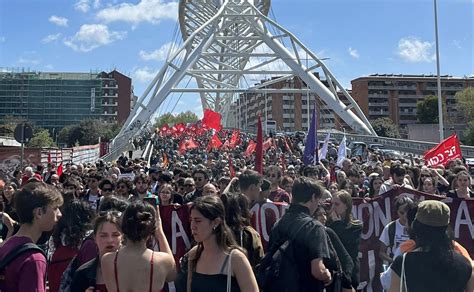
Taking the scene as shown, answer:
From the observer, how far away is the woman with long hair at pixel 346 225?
4.37m

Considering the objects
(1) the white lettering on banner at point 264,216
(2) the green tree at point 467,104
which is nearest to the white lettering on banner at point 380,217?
(1) the white lettering on banner at point 264,216

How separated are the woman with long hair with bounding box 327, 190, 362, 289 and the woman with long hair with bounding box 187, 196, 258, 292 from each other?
1.69 meters

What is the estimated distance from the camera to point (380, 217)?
19.2ft

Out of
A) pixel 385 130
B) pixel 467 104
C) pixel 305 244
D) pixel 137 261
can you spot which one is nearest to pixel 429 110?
pixel 385 130

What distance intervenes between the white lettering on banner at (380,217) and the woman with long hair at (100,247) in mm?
3501

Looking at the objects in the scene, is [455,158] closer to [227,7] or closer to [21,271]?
[21,271]

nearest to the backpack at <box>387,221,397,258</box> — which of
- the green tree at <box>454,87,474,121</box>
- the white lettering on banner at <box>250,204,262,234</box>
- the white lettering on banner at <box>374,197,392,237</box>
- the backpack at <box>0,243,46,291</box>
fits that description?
the white lettering on banner at <box>374,197,392,237</box>

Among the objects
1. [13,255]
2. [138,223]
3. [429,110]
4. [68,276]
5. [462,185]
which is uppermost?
[429,110]

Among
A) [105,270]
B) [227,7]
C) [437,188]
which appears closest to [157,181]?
[437,188]

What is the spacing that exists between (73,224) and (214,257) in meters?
Result: 1.42

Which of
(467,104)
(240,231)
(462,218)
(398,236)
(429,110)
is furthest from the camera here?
(429,110)

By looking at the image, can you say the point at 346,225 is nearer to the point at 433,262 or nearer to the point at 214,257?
the point at 433,262

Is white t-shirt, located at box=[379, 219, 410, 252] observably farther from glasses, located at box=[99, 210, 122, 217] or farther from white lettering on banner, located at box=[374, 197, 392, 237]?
glasses, located at box=[99, 210, 122, 217]

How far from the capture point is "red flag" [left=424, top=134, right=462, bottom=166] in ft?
39.5
